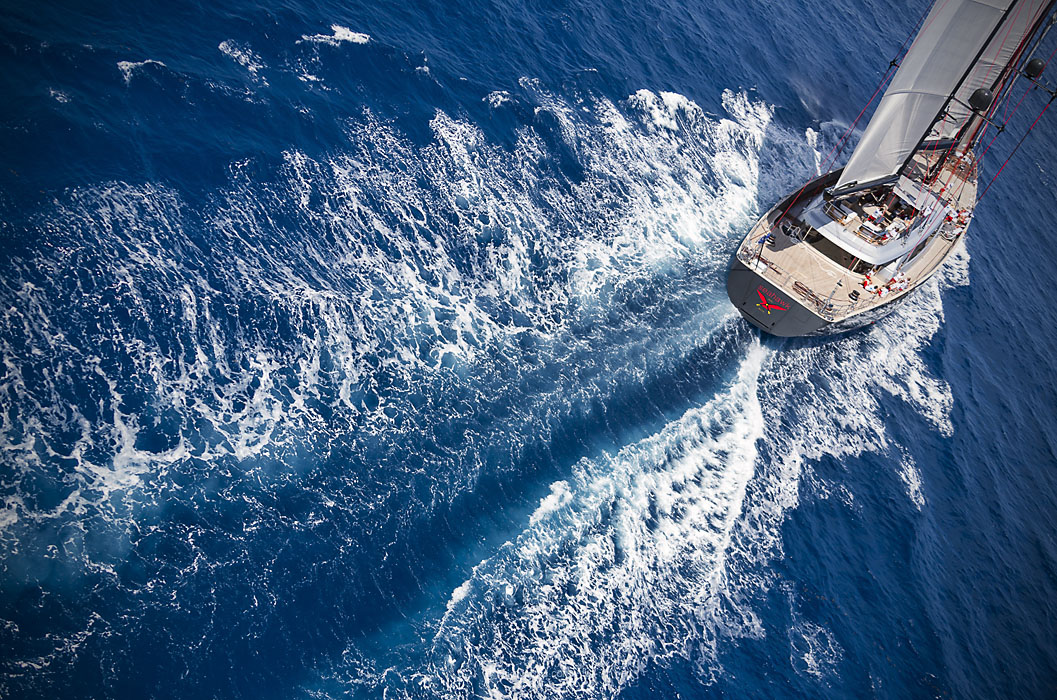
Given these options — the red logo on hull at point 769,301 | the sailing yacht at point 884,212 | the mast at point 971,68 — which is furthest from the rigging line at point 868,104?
the red logo on hull at point 769,301

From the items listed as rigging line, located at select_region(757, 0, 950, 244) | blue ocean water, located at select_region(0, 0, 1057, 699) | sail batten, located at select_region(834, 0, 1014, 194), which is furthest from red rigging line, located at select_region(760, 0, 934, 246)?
blue ocean water, located at select_region(0, 0, 1057, 699)

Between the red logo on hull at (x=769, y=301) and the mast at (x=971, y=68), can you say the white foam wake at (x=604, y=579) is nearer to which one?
the red logo on hull at (x=769, y=301)

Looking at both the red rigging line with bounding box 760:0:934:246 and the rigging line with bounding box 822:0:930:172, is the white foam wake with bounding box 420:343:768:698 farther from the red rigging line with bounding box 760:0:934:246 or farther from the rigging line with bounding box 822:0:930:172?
the rigging line with bounding box 822:0:930:172

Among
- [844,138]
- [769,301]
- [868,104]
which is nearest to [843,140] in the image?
[844,138]

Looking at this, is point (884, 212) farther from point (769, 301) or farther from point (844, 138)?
point (844, 138)

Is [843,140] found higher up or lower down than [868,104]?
lower down
